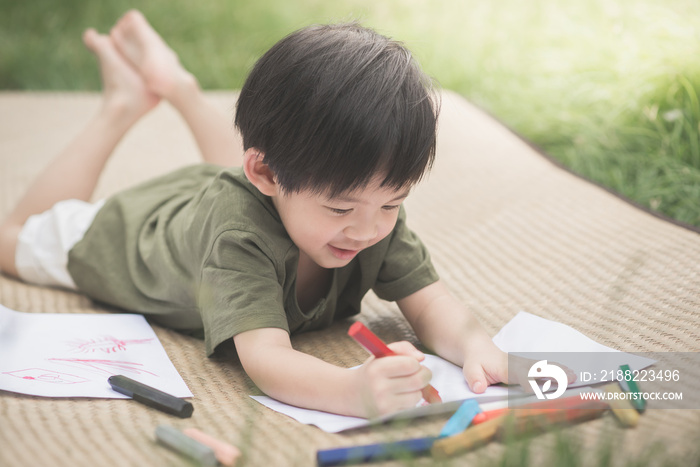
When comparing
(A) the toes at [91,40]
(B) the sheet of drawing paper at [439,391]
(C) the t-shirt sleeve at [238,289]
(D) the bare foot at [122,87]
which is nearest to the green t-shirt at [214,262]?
(C) the t-shirt sleeve at [238,289]

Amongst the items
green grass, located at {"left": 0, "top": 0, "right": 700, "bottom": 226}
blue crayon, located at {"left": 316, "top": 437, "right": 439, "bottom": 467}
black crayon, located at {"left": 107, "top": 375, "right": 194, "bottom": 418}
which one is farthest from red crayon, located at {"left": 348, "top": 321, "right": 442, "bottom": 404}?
green grass, located at {"left": 0, "top": 0, "right": 700, "bottom": 226}

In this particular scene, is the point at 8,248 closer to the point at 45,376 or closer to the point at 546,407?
the point at 45,376

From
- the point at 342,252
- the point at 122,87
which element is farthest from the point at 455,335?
the point at 122,87

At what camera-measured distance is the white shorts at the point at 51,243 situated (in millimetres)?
1338

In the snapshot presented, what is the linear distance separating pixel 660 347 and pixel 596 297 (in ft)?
0.64

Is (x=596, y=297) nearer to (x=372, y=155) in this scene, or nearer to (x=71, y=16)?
(x=372, y=155)

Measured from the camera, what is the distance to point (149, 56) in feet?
5.18

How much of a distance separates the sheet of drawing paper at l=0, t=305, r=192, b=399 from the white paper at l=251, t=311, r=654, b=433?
6.7 inches

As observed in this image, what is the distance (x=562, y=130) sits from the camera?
2.00m

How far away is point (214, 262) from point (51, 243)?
0.57m

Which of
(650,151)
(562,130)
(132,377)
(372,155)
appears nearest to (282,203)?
(372,155)

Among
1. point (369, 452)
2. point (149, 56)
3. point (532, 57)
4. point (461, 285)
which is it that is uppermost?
point (149, 56)

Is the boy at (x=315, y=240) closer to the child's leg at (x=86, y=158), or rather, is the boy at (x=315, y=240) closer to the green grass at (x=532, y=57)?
the green grass at (x=532, y=57)

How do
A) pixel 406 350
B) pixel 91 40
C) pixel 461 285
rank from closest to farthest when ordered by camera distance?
pixel 406 350 < pixel 461 285 < pixel 91 40
